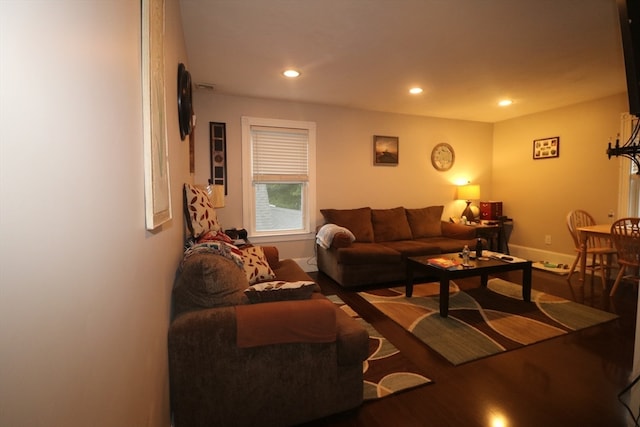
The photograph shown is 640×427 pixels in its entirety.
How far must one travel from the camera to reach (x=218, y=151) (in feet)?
12.8

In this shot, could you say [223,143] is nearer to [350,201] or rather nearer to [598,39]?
[350,201]

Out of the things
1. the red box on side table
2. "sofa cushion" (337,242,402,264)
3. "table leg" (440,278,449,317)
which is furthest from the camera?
the red box on side table

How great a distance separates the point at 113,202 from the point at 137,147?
0.29 m

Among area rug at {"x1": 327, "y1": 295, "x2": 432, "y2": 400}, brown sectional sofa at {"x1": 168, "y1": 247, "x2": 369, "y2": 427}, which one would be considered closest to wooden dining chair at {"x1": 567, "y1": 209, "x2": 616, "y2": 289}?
area rug at {"x1": 327, "y1": 295, "x2": 432, "y2": 400}

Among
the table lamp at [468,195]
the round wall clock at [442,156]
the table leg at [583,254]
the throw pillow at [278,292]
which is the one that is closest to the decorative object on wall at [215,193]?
the throw pillow at [278,292]

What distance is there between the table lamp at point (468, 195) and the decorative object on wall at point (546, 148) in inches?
40.9

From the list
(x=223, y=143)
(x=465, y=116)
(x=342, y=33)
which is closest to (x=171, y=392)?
(x=342, y=33)

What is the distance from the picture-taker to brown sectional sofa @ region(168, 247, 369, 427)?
1.38 m

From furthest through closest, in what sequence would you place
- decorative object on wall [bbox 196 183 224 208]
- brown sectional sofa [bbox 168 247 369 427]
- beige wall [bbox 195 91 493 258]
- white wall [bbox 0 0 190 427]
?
beige wall [bbox 195 91 493 258] < decorative object on wall [bbox 196 183 224 208] < brown sectional sofa [bbox 168 247 369 427] < white wall [bbox 0 0 190 427]

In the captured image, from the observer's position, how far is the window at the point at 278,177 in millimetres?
4109

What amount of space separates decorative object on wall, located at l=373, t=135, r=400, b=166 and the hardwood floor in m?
2.86

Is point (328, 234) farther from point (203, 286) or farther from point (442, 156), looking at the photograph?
point (442, 156)

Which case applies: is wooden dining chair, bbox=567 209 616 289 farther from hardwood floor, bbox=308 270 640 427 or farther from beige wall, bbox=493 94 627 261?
hardwood floor, bbox=308 270 640 427

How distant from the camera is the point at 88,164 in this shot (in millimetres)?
542
